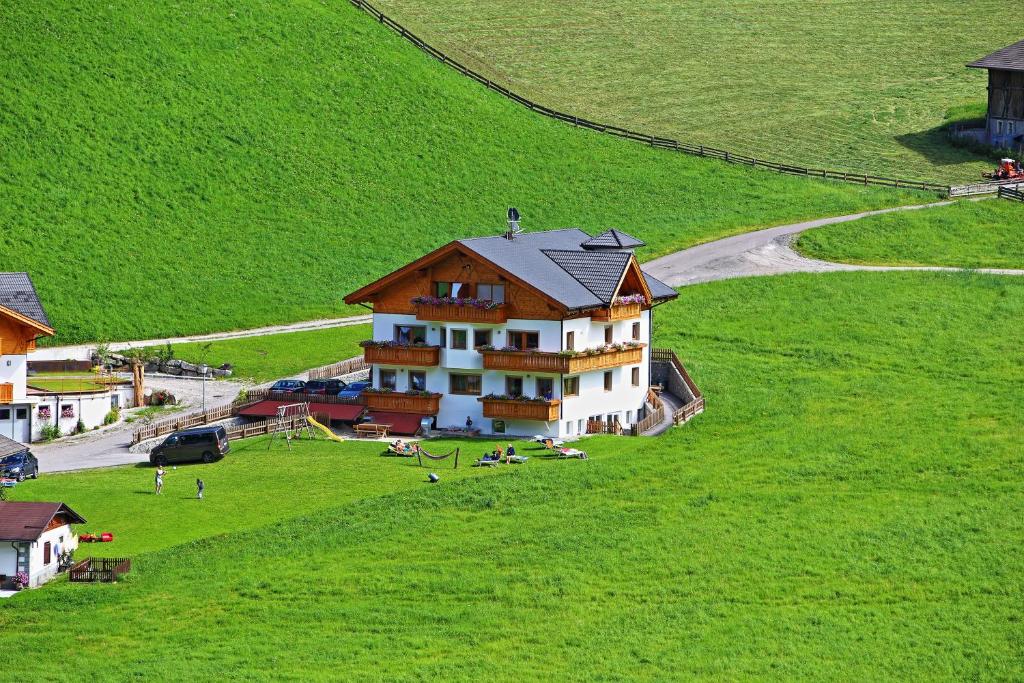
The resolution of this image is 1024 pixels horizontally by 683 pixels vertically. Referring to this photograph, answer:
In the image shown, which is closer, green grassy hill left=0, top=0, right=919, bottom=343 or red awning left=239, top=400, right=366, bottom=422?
red awning left=239, top=400, right=366, bottom=422

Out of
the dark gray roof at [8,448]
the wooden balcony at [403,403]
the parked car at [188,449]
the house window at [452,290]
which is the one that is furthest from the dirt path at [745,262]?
the dark gray roof at [8,448]

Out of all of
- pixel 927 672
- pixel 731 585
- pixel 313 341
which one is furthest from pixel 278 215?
pixel 927 672

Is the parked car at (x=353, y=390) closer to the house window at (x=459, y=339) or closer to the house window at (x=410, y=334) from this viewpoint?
the house window at (x=410, y=334)

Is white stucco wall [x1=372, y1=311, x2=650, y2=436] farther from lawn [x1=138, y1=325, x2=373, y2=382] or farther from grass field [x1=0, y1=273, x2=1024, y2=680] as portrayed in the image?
lawn [x1=138, y1=325, x2=373, y2=382]

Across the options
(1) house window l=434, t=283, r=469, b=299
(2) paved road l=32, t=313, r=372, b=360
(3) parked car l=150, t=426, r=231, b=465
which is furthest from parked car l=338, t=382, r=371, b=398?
(2) paved road l=32, t=313, r=372, b=360

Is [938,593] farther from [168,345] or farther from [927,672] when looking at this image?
[168,345]
